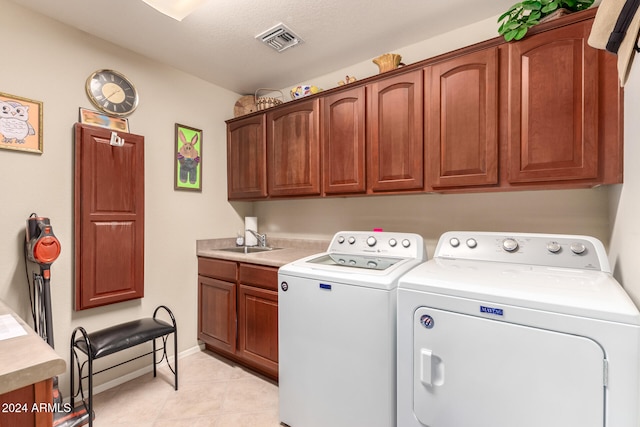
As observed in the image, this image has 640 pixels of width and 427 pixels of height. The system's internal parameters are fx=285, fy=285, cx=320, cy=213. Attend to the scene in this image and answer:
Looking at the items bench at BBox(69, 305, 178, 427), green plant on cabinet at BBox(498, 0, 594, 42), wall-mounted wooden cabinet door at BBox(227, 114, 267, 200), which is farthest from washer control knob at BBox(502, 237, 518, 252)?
bench at BBox(69, 305, 178, 427)

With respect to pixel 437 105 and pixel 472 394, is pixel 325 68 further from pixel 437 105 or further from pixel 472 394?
pixel 472 394

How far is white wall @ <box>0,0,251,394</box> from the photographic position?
5.57 ft

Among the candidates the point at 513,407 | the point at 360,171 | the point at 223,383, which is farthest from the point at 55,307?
the point at 513,407

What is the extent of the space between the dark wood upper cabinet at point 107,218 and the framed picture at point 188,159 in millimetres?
336

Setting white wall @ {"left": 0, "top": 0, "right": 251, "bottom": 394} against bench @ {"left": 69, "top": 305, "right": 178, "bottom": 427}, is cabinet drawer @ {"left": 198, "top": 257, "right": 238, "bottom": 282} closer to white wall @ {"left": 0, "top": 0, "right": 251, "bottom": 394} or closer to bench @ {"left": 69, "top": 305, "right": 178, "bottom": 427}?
white wall @ {"left": 0, "top": 0, "right": 251, "bottom": 394}

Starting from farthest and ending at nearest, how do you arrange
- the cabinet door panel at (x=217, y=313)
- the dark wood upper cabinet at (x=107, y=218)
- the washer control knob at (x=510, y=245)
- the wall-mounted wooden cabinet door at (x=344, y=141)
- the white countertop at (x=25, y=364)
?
the cabinet door panel at (x=217, y=313) → the wall-mounted wooden cabinet door at (x=344, y=141) → the dark wood upper cabinet at (x=107, y=218) → the washer control knob at (x=510, y=245) → the white countertop at (x=25, y=364)

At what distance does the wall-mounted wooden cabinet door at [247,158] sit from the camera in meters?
2.51

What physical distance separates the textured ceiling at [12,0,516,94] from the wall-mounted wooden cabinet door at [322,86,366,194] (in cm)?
41

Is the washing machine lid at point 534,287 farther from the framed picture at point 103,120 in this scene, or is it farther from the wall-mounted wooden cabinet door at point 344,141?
the framed picture at point 103,120

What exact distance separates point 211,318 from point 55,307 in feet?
3.42

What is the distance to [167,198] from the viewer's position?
7.93ft

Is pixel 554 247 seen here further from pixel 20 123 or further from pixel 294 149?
pixel 20 123

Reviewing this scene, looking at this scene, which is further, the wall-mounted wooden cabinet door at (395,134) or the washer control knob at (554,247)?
the wall-mounted wooden cabinet door at (395,134)

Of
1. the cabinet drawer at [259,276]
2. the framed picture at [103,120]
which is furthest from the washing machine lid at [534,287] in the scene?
the framed picture at [103,120]
